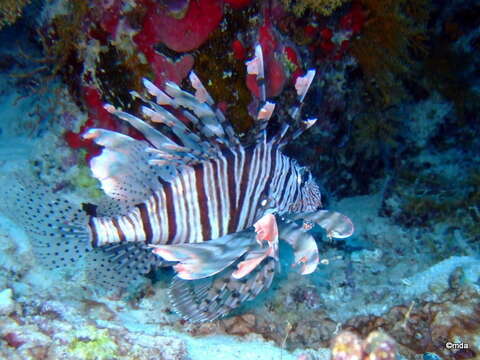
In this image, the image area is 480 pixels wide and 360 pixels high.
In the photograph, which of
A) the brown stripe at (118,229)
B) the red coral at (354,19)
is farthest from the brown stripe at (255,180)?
the red coral at (354,19)

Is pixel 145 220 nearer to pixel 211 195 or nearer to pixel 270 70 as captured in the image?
pixel 211 195

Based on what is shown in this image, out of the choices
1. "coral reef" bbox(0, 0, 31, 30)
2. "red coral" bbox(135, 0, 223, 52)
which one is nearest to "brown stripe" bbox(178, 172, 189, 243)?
"red coral" bbox(135, 0, 223, 52)

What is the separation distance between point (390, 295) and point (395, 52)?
2.64 metres

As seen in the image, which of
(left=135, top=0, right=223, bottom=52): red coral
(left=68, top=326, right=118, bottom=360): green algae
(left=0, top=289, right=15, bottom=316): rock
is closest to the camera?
(left=68, top=326, right=118, bottom=360): green algae

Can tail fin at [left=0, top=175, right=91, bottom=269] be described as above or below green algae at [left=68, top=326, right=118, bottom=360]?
above

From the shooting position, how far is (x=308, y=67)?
12.4 feet

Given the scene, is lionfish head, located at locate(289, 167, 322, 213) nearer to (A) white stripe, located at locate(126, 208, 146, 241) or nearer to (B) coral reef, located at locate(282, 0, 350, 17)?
(A) white stripe, located at locate(126, 208, 146, 241)

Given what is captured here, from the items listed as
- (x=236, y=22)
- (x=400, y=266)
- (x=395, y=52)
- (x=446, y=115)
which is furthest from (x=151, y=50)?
(x=446, y=115)

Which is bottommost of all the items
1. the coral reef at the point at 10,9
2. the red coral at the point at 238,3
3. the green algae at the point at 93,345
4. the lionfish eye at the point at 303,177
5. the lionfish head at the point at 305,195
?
the green algae at the point at 93,345

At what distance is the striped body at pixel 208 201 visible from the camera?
272 cm

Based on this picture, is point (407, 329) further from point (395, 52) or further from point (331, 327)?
point (395, 52)

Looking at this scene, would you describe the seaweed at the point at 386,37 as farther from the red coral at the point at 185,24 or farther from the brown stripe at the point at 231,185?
the brown stripe at the point at 231,185

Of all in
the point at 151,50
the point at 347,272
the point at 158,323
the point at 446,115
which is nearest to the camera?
the point at 158,323

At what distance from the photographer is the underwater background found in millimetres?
2539
